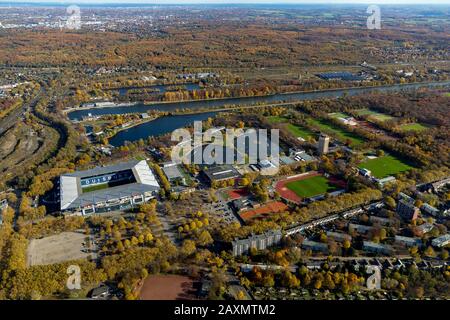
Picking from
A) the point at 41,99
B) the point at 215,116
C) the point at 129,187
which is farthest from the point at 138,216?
the point at 41,99

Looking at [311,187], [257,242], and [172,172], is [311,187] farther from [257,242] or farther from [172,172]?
[172,172]

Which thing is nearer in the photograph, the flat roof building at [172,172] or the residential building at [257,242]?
the residential building at [257,242]


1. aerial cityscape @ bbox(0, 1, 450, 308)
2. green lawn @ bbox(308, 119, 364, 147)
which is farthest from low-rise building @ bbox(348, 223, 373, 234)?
green lawn @ bbox(308, 119, 364, 147)

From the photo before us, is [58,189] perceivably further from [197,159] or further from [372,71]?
[372,71]

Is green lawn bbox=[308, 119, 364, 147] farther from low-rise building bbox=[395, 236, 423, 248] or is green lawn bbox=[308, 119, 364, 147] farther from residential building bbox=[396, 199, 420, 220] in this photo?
low-rise building bbox=[395, 236, 423, 248]

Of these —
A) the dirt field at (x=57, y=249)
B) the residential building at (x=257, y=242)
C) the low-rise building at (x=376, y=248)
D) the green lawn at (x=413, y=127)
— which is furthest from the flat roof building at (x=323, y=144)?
the dirt field at (x=57, y=249)

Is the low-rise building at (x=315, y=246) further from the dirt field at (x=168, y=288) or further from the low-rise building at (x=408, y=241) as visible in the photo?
the dirt field at (x=168, y=288)
